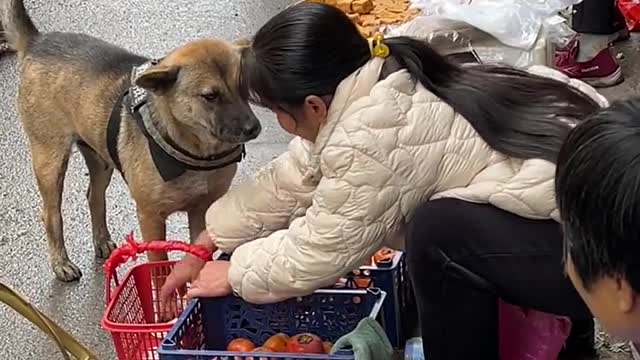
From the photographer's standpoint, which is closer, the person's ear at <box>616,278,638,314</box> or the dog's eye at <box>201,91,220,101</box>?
the person's ear at <box>616,278,638,314</box>

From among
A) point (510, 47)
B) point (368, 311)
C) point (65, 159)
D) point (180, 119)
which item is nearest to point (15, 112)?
point (65, 159)

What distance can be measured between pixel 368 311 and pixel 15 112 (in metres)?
3.30

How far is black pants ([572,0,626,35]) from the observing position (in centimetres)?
515

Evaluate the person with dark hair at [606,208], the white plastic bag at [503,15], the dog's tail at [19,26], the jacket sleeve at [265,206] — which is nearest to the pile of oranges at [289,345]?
the jacket sleeve at [265,206]

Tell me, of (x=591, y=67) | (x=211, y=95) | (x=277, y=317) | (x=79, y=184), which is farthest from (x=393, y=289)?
(x=591, y=67)

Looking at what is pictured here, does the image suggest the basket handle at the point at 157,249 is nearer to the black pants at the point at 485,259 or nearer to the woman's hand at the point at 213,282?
the woman's hand at the point at 213,282

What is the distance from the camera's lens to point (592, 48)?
5.19 metres

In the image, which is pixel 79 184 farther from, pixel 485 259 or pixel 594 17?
pixel 485 259

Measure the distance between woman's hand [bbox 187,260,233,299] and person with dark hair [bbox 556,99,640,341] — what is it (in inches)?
49.2

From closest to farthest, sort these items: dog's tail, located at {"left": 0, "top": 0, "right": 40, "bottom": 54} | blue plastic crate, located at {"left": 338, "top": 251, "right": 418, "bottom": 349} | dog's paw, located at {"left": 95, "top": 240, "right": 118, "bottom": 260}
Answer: blue plastic crate, located at {"left": 338, "top": 251, "right": 418, "bottom": 349}, dog's tail, located at {"left": 0, "top": 0, "right": 40, "bottom": 54}, dog's paw, located at {"left": 95, "top": 240, "right": 118, "bottom": 260}

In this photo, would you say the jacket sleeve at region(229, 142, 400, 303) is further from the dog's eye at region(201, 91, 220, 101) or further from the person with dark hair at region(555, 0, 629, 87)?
the person with dark hair at region(555, 0, 629, 87)

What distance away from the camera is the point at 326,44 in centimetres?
262

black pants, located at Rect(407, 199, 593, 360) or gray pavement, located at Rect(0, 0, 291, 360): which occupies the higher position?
black pants, located at Rect(407, 199, 593, 360)

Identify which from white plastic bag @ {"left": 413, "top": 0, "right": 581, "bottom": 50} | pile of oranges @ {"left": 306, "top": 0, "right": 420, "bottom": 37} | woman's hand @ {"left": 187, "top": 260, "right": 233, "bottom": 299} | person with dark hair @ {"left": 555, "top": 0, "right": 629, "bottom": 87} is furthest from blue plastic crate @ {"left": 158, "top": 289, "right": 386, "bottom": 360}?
person with dark hair @ {"left": 555, "top": 0, "right": 629, "bottom": 87}
